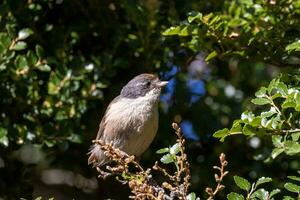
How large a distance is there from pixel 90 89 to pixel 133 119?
41 cm

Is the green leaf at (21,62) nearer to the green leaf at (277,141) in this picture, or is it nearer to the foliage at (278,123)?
the foliage at (278,123)

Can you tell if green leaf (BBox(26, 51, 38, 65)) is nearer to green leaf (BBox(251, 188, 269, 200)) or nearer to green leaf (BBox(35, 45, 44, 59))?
green leaf (BBox(35, 45, 44, 59))

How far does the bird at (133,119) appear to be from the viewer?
560 cm

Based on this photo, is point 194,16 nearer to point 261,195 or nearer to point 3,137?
point 261,195

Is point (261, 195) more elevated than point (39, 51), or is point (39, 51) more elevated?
point (39, 51)

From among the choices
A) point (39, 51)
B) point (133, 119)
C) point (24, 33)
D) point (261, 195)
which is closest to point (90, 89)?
point (133, 119)

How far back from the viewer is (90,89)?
5.62 m

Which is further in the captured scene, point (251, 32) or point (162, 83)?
point (162, 83)

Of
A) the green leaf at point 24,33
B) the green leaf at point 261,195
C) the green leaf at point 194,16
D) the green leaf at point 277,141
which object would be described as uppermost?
the green leaf at point 194,16

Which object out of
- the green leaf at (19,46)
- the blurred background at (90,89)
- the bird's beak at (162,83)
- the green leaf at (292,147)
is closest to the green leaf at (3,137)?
the blurred background at (90,89)

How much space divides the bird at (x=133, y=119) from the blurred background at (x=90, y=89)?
0.16m

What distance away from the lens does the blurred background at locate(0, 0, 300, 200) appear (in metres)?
5.37

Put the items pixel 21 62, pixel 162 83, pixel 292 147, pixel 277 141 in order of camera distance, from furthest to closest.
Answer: pixel 162 83 → pixel 21 62 → pixel 277 141 → pixel 292 147

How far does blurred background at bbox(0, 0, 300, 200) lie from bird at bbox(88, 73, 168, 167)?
6.4 inches
